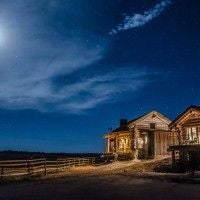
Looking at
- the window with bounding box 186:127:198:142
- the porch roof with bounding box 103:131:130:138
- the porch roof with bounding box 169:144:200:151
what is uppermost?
the porch roof with bounding box 103:131:130:138

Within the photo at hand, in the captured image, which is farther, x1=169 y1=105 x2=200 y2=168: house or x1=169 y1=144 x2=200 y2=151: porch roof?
x1=169 y1=105 x2=200 y2=168: house

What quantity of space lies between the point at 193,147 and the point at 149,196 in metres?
18.0

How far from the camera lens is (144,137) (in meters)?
48.2

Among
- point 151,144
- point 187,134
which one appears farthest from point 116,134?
point 187,134

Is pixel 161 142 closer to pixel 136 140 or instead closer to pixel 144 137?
pixel 144 137

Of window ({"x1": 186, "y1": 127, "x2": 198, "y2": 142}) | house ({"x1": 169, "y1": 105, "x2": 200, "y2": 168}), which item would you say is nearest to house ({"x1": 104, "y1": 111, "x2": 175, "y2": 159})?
house ({"x1": 169, "y1": 105, "x2": 200, "y2": 168})

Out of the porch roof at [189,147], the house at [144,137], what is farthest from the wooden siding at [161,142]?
the porch roof at [189,147]

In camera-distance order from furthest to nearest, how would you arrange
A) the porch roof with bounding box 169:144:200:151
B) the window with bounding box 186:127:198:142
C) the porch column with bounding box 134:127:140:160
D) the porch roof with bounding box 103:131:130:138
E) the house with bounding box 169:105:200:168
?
the porch roof with bounding box 103:131:130:138
the porch column with bounding box 134:127:140:160
the window with bounding box 186:127:198:142
the house with bounding box 169:105:200:168
the porch roof with bounding box 169:144:200:151

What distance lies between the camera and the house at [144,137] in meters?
46.2

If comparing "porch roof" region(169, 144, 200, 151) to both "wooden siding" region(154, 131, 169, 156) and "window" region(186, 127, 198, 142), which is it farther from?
"wooden siding" region(154, 131, 169, 156)

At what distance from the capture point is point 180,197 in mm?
15125

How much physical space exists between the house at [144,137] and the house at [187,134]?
932 centimetres

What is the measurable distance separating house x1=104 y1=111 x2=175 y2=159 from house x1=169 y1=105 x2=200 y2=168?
9315mm

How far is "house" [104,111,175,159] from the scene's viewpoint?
4622 cm
